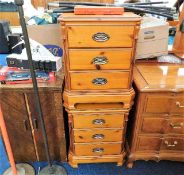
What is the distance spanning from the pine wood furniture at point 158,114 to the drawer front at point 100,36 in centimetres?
33

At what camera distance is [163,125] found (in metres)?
1.32

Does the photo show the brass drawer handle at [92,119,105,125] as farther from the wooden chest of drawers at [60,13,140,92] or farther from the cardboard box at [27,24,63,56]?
the cardboard box at [27,24,63,56]

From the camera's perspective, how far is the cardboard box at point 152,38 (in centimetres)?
135

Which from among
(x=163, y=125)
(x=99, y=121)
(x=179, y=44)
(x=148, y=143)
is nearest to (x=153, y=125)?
(x=163, y=125)

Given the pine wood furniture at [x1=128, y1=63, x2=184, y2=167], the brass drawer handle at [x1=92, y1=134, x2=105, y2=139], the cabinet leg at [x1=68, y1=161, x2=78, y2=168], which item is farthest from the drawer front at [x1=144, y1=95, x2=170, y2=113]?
the cabinet leg at [x1=68, y1=161, x2=78, y2=168]

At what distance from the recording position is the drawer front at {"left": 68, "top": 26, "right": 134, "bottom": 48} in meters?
0.97

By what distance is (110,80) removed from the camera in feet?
3.72

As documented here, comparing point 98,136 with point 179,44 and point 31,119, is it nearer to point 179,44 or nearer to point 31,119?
point 31,119

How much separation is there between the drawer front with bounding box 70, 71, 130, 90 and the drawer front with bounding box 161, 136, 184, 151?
0.55m

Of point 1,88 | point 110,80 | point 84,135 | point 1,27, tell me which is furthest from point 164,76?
point 1,27

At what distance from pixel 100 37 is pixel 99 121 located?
57cm

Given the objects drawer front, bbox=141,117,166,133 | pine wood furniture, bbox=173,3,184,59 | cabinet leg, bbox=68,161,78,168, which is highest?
pine wood furniture, bbox=173,3,184,59

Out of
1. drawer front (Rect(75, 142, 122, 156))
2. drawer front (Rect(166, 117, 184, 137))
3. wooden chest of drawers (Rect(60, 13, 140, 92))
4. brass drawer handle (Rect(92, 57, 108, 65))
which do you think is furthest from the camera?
drawer front (Rect(75, 142, 122, 156))

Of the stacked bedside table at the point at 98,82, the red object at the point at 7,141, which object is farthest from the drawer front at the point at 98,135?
the red object at the point at 7,141
